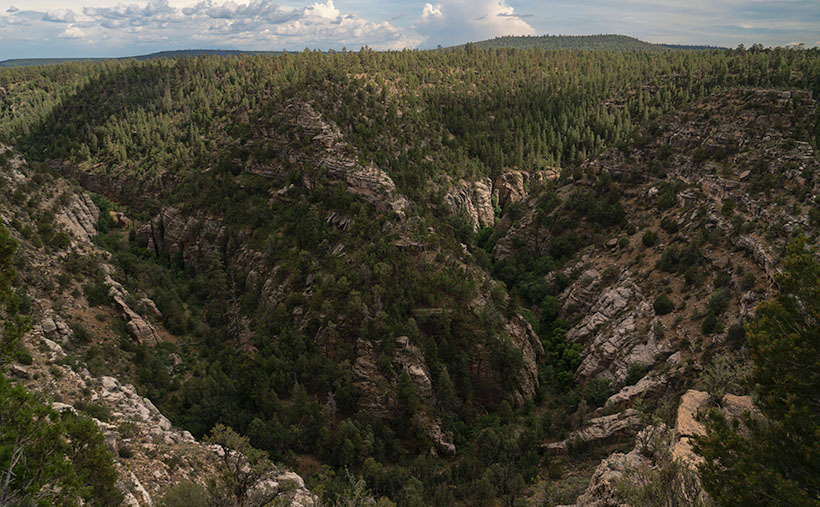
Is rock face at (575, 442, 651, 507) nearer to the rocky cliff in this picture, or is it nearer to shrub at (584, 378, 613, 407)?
the rocky cliff

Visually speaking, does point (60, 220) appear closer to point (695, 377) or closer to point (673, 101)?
point (695, 377)

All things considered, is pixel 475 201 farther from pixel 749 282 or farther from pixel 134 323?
pixel 134 323

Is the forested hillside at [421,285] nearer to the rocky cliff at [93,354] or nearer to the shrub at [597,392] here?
the shrub at [597,392]

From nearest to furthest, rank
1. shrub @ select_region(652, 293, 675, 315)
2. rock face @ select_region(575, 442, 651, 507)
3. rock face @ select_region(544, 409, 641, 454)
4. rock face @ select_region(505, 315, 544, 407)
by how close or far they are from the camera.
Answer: rock face @ select_region(575, 442, 651, 507), rock face @ select_region(544, 409, 641, 454), shrub @ select_region(652, 293, 675, 315), rock face @ select_region(505, 315, 544, 407)

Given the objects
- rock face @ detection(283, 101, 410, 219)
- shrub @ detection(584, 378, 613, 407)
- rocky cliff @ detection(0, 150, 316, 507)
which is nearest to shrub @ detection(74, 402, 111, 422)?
rocky cliff @ detection(0, 150, 316, 507)

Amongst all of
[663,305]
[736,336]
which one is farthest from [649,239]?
[736,336]

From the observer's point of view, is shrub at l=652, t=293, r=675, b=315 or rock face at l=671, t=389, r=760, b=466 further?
shrub at l=652, t=293, r=675, b=315

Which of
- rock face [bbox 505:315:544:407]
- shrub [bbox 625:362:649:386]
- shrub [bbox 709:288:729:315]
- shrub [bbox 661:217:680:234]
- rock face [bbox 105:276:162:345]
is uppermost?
shrub [bbox 661:217:680:234]
